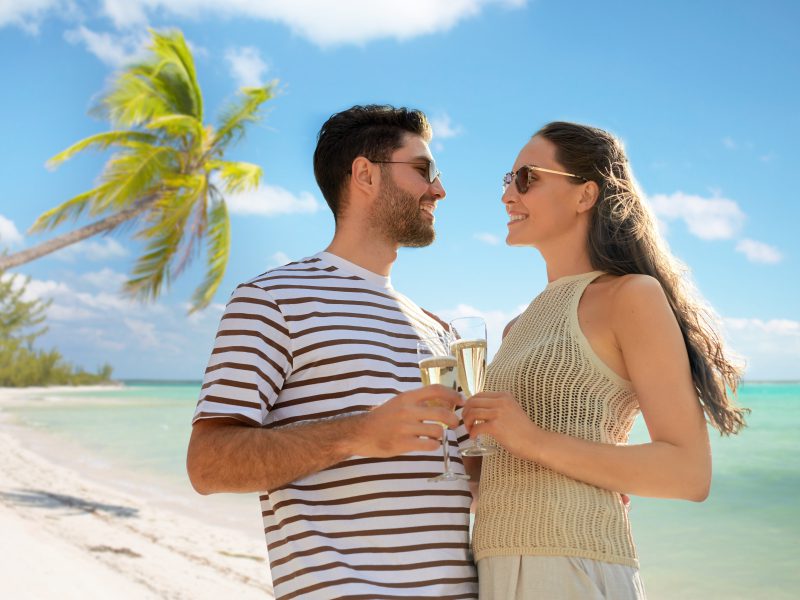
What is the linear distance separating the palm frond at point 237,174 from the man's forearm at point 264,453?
55.0ft

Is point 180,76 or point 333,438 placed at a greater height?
point 180,76

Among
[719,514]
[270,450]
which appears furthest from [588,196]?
[719,514]

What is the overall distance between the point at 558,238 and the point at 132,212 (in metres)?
16.7

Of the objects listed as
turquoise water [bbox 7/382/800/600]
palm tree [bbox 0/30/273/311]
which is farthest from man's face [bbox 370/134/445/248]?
palm tree [bbox 0/30/273/311]

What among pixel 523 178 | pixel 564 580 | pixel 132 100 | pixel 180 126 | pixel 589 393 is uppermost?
pixel 132 100

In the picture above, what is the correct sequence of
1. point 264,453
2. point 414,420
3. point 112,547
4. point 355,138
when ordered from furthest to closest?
point 112,547 → point 355,138 → point 264,453 → point 414,420

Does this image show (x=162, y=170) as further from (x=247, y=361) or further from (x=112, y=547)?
(x=247, y=361)

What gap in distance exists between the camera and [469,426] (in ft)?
7.93

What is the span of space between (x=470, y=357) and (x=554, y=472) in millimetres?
449

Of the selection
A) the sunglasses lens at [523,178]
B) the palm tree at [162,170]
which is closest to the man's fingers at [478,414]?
the sunglasses lens at [523,178]

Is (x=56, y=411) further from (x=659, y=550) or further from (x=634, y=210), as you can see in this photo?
(x=634, y=210)

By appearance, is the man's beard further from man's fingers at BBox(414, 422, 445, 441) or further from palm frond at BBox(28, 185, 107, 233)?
palm frond at BBox(28, 185, 107, 233)

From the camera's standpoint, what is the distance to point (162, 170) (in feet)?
58.4

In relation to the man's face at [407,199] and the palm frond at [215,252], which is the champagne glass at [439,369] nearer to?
the man's face at [407,199]
